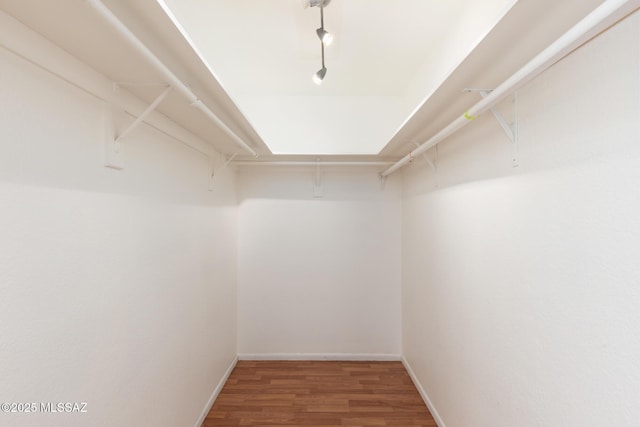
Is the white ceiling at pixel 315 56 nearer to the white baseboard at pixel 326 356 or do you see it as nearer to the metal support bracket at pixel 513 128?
the metal support bracket at pixel 513 128

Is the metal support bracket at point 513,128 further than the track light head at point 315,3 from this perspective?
No

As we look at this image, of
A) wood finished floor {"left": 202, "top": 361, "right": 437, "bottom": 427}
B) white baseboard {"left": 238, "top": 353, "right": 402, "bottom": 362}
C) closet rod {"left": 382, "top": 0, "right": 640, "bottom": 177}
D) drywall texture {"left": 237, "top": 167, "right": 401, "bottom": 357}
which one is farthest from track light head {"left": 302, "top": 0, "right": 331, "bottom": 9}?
white baseboard {"left": 238, "top": 353, "right": 402, "bottom": 362}

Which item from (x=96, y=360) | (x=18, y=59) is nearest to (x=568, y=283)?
(x=96, y=360)

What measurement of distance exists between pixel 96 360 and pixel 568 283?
1691mm

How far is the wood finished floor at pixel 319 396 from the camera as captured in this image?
1.99 metres

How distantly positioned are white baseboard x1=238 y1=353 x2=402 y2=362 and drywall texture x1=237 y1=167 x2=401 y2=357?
3 centimetres

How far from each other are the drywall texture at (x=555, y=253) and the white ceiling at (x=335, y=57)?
1.24 feet

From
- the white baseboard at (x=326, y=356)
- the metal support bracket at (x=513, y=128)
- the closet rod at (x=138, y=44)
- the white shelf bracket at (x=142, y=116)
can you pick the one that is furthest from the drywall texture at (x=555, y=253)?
the white shelf bracket at (x=142, y=116)

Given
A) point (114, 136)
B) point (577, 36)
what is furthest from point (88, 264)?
point (577, 36)

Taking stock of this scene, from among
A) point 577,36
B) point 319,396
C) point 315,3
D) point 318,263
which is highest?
point 315,3

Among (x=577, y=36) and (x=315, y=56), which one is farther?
(x=315, y=56)

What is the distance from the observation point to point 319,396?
223 centimetres

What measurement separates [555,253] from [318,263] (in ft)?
6.94

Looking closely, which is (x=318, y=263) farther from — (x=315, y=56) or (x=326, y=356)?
(x=315, y=56)
